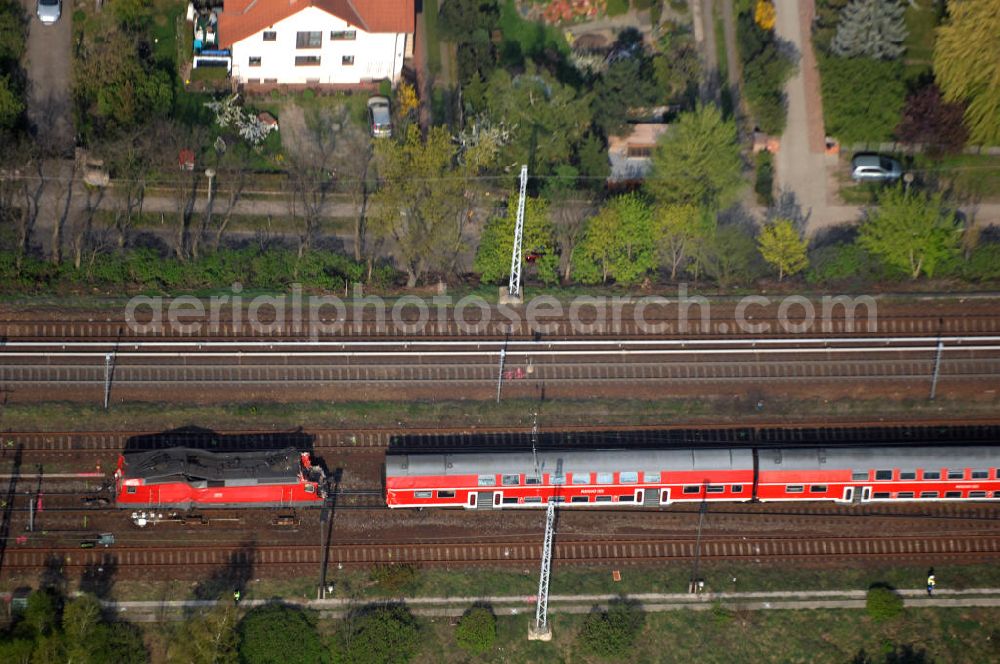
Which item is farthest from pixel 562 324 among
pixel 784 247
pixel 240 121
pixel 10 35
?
pixel 10 35

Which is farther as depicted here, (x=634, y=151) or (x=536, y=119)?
(x=634, y=151)

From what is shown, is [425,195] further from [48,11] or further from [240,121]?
[48,11]

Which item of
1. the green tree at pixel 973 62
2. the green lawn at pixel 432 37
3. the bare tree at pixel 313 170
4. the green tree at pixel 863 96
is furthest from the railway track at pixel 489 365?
the green lawn at pixel 432 37

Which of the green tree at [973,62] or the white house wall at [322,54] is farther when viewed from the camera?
the white house wall at [322,54]

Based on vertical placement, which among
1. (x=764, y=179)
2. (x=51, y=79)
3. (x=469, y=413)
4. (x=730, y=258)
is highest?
(x=51, y=79)

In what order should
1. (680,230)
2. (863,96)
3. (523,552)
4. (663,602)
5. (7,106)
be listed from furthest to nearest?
(863,96) → (7,106) → (680,230) → (523,552) → (663,602)

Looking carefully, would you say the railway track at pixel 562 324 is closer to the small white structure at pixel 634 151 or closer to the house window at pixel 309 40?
the small white structure at pixel 634 151

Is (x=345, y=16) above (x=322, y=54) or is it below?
above
